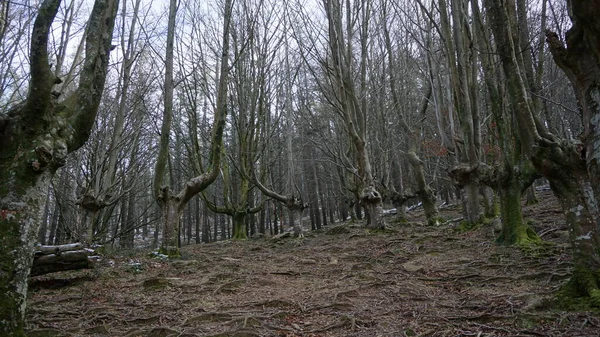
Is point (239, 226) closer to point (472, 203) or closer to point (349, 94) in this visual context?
point (349, 94)

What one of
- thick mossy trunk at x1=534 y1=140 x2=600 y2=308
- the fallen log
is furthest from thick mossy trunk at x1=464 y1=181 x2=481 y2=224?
the fallen log

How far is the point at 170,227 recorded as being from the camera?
8.18 m

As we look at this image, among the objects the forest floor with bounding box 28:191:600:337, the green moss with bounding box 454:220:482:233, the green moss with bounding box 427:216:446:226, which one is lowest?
the forest floor with bounding box 28:191:600:337

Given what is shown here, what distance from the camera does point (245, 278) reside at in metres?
5.53

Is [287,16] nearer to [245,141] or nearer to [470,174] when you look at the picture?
[245,141]

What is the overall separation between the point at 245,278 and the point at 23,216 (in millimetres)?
3409

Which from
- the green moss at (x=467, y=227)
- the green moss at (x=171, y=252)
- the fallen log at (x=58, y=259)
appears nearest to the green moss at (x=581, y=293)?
the green moss at (x=467, y=227)

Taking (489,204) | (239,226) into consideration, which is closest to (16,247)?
(489,204)

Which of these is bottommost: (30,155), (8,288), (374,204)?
(8,288)

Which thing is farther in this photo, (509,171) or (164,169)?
(164,169)

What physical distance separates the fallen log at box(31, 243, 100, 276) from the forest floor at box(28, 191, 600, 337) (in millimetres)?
240

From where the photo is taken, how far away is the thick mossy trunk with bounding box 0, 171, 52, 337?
244cm

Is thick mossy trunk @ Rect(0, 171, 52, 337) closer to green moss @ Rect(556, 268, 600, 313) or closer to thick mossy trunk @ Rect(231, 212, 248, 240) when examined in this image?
green moss @ Rect(556, 268, 600, 313)

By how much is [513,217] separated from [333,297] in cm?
375
